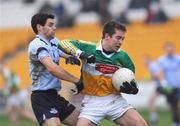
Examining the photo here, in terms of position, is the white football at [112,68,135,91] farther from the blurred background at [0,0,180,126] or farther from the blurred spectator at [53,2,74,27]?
the blurred spectator at [53,2,74,27]

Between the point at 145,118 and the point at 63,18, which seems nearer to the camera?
the point at 145,118

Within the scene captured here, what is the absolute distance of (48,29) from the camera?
1117 cm

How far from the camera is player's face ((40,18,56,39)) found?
11.1 metres

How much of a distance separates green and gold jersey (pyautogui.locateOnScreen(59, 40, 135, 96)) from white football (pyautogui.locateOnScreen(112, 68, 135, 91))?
13 centimetres

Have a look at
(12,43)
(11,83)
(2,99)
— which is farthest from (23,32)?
(11,83)

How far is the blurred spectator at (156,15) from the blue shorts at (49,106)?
1519 centimetres

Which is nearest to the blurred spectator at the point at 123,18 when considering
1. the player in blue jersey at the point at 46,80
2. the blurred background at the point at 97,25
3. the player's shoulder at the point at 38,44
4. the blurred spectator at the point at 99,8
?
the blurred background at the point at 97,25

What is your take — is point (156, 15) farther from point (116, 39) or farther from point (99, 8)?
point (116, 39)

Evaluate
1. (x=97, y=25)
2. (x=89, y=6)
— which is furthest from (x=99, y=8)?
(x=97, y=25)

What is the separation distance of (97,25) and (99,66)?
15.9m

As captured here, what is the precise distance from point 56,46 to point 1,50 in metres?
16.3


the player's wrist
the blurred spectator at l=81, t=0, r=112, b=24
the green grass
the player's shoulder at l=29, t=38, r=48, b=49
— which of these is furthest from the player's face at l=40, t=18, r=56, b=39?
the blurred spectator at l=81, t=0, r=112, b=24

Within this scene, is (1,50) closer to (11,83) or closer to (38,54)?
(11,83)

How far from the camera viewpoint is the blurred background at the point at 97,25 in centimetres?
2564
